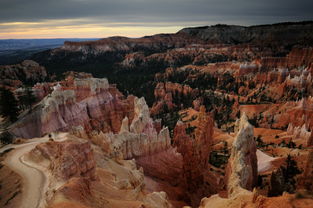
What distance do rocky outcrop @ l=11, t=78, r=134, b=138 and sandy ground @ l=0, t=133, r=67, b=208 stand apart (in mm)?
7642

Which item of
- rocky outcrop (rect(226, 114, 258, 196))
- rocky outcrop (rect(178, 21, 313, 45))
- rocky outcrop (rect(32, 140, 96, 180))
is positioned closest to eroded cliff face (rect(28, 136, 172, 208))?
rocky outcrop (rect(32, 140, 96, 180))

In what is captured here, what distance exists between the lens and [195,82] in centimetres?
7944

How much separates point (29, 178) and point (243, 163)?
12.8m

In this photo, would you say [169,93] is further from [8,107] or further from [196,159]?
[8,107]

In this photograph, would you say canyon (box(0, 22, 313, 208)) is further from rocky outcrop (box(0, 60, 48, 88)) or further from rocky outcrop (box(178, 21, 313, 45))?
rocky outcrop (box(178, 21, 313, 45))

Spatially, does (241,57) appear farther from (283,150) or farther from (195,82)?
(283,150)

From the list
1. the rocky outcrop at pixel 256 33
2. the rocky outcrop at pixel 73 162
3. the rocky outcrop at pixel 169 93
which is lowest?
the rocky outcrop at pixel 169 93

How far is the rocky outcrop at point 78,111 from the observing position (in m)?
23.3

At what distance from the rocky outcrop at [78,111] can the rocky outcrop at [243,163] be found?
15.0 meters

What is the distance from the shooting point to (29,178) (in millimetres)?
11227

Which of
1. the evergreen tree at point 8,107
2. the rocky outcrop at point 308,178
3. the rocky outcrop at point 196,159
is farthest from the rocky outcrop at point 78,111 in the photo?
the rocky outcrop at point 308,178

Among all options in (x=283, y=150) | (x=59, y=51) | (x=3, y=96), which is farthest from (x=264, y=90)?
(x=59, y=51)

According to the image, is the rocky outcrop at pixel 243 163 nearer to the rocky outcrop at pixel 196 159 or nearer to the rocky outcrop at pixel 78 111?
the rocky outcrop at pixel 196 159

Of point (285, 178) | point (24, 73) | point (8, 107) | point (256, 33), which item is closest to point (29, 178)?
point (8, 107)
